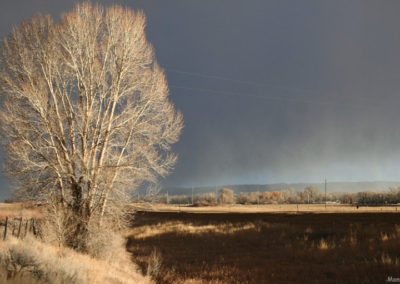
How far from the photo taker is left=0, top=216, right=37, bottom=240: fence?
12.3 metres

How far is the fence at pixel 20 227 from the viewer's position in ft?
40.3

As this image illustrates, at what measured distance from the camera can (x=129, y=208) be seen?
15172 mm

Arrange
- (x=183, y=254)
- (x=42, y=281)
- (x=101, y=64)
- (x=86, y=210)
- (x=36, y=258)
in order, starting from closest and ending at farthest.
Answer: (x=42, y=281), (x=36, y=258), (x=86, y=210), (x=101, y=64), (x=183, y=254)

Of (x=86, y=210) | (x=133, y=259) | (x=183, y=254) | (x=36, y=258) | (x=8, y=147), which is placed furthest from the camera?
(x=183, y=254)

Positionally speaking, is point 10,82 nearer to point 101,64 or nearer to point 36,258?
point 101,64

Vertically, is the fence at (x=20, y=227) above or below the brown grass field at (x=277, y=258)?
above

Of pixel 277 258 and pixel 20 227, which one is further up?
pixel 20 227

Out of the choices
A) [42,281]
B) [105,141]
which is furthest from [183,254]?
[42,281]

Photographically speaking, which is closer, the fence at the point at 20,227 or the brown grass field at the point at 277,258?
the brown grass field at the point at 277,258

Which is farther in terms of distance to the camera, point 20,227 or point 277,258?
point 277,258

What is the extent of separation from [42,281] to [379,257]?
41.3 ft

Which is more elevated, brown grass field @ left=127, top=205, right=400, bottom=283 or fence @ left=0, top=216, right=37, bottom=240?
fence @ left=0, top=216, right=37, bottom=240

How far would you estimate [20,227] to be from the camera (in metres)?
13.1

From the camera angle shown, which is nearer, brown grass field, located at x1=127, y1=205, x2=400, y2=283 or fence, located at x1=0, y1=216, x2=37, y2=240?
brown grass field, located at x1=127, y1=205, x2=400, y2=283
